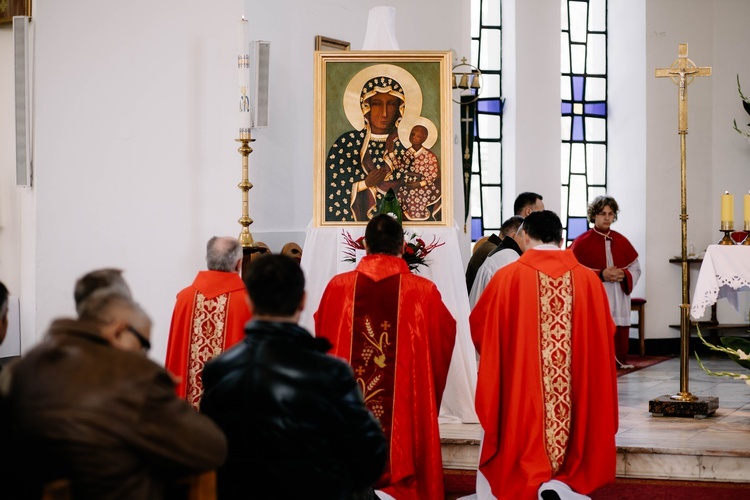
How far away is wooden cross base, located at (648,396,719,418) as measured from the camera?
7.11 m

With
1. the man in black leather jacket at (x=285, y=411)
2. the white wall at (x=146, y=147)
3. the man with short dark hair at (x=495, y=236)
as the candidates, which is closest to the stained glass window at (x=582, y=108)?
the man with short dark hair at (x=495, y=236)

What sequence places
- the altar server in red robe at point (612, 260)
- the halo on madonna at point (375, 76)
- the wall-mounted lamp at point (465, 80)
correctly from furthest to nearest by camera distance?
the wall-mounted lamp at point (465, 80) < the altar server in red robe at point (612, 260) < the halo on madonna at point (375, 76)

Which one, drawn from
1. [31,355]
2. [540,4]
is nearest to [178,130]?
[31,355]

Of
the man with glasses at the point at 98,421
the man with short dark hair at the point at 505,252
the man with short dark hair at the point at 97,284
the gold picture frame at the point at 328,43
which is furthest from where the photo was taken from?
the gold picture frame at the point at 328,43

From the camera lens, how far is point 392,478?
5355 mm

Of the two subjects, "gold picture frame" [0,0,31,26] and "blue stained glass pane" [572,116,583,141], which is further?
"blue stained glass pane" [572,116,583,141]

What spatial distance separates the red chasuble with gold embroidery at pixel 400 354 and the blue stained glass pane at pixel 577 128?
7982 millimetres

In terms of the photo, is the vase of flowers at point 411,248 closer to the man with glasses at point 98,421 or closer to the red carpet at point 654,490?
the red carpet at point 654,490

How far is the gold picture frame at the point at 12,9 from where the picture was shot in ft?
23.3

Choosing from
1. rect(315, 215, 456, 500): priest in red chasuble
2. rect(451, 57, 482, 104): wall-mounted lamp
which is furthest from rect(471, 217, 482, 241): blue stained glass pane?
rect(315, 215, 456, 500): priest in red chasuble

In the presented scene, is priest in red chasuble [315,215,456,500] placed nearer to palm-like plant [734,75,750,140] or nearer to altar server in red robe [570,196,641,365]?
altar server in red robe [570,196,641,365]

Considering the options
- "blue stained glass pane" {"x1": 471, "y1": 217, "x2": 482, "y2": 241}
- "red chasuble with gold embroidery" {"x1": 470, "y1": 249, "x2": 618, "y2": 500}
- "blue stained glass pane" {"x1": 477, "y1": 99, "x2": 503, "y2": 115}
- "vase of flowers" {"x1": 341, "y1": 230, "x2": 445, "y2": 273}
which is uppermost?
"blue stained glass pane" {"x1": 477, "y1": 99, "x2": 503, "y2": 115}

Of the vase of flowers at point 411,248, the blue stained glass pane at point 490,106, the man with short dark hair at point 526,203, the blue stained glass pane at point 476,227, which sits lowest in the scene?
the vase of flowers at point 411,248

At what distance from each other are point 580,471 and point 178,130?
391cm
